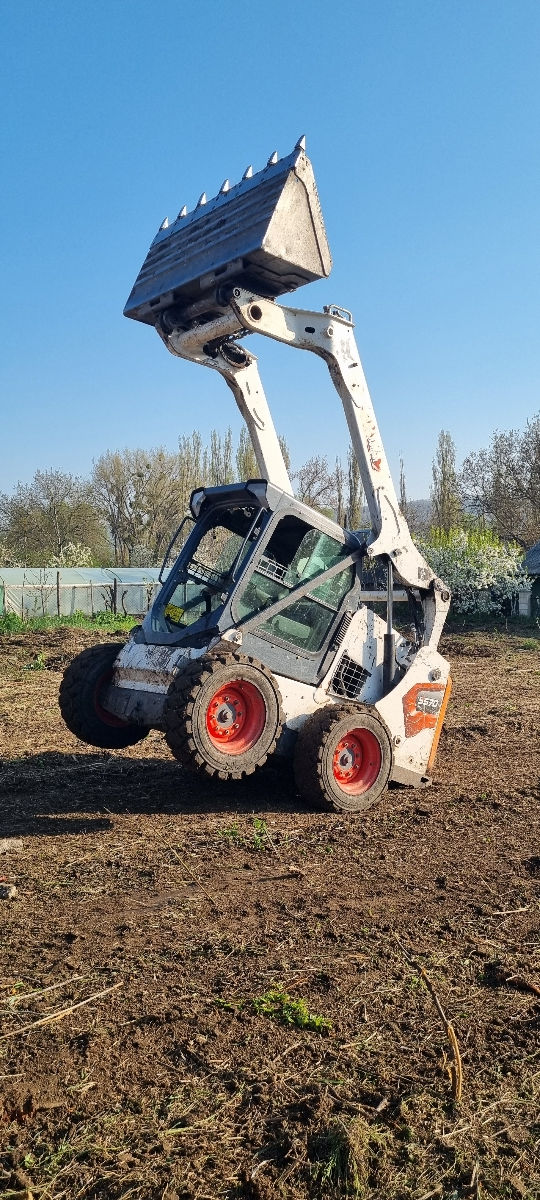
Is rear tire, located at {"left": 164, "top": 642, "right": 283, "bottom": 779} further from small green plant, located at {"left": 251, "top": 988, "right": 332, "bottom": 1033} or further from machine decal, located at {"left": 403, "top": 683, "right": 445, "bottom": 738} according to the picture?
small green plant, located at {"left": 251, "top": 988, "right": 332, "bottom": 1033}

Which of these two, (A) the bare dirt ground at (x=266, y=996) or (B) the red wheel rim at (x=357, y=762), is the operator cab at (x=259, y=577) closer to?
(B) the red wheel rim at (x=357, y=762)

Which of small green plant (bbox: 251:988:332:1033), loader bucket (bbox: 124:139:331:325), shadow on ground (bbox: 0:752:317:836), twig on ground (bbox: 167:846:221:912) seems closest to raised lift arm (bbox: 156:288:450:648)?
loader bucket (bbox: 124:139:331:325)

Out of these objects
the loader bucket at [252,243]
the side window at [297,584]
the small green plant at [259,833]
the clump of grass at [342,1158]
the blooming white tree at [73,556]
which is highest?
the loader bucket at [252,243]

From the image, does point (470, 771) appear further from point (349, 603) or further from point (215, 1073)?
point (215, 1073)

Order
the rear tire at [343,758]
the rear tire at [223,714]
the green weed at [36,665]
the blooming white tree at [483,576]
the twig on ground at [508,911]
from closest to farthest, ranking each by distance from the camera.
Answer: the twig on ground at [508,911]
the rear tire at [223,714]
the rear tire at [343,758]
the green weed at [36,665]
the blooming white tree at [483,576]

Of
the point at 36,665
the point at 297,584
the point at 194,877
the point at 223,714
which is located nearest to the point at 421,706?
the point at 297,584

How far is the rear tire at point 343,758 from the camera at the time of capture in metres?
6.80

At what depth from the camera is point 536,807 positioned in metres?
7.42

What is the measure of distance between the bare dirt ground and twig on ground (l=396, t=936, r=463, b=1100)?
20 mm

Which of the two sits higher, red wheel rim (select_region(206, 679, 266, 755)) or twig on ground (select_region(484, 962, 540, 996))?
red wheel rim (select_region(206, 679, 266, 755))

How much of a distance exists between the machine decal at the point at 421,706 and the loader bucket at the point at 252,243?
336cm

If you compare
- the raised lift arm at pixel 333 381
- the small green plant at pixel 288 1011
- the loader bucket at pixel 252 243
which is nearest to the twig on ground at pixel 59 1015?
the small green plant at pixel 288 1011

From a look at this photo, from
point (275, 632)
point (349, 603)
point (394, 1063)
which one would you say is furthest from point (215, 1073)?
point (349, 603)

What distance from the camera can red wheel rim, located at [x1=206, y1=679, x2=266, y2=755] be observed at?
6.47 metres
